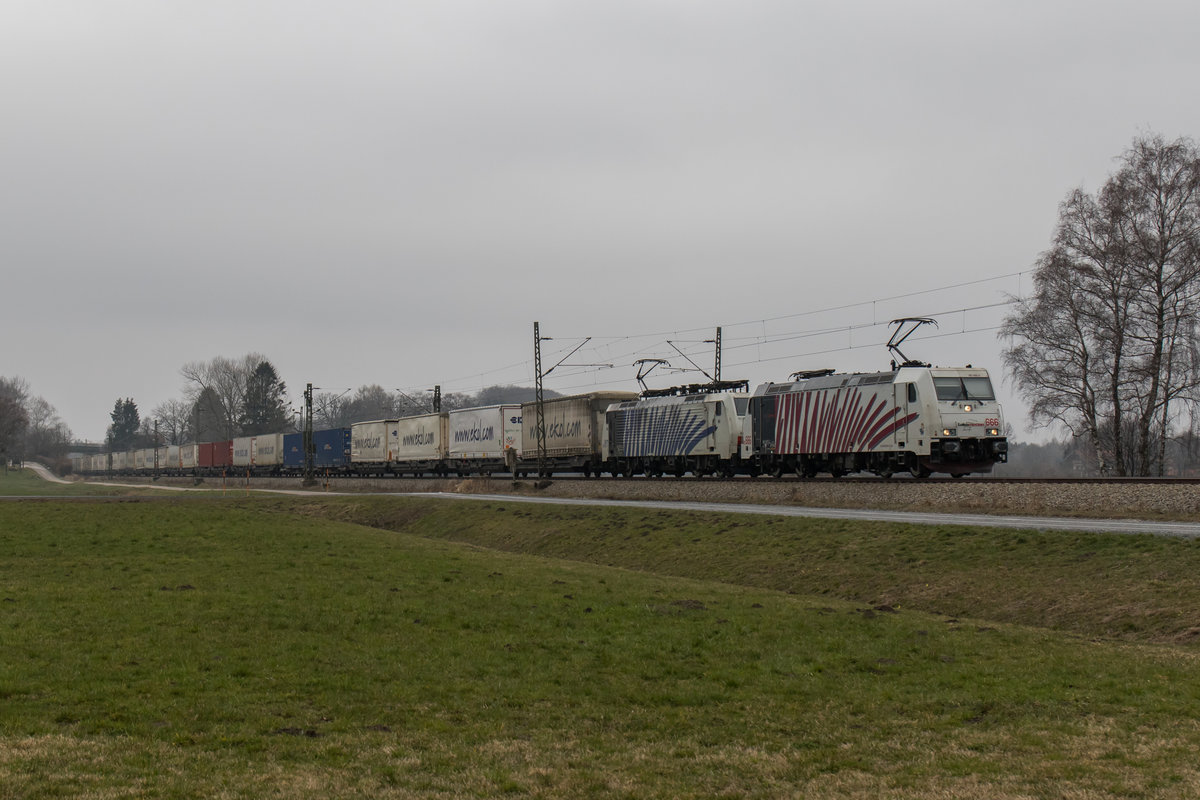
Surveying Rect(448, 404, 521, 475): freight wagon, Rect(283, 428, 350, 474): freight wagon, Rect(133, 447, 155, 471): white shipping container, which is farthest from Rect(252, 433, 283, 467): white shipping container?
Rect(133, 447, 155, 471): white shipping container

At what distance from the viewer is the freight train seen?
35344 mm

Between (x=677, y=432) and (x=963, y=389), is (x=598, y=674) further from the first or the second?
(x=677, y=432)

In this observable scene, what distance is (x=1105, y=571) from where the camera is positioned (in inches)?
752

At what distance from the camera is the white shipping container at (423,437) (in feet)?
224

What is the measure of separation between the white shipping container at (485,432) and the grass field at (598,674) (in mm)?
36744

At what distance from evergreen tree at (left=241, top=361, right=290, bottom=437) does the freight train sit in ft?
286

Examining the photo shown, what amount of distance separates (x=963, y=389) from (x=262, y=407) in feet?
468

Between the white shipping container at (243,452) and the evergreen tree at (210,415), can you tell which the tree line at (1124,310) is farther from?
the evergreen tree at (210,415)

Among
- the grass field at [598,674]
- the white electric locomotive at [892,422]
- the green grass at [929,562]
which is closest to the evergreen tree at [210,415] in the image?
the white electric locomotive at [892,422]

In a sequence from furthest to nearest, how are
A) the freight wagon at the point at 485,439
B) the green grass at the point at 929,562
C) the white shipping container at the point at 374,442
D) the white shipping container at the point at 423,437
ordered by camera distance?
the white shipping container at the point at 374,442 → the white shipping container at the point at 423,437 → the freight wagon at the point at 485,439 → the green grass at the point at 929,562

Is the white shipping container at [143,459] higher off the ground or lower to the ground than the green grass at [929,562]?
higher

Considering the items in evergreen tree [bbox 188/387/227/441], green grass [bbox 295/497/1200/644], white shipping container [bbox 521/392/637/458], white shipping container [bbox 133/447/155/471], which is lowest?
green grass [bbox 295/497/1200/644]

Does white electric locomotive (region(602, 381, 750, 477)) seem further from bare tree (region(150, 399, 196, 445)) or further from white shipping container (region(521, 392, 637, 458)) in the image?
bare tree (region(150, 399, 196, 445))

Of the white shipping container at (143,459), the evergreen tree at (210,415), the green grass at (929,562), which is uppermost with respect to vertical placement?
the evergreen tree at (210,415)
